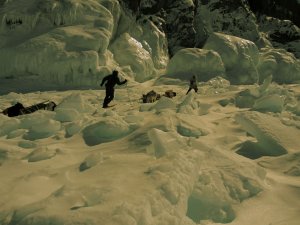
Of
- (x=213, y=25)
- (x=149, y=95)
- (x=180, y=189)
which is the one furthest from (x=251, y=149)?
(x=213, y=25)

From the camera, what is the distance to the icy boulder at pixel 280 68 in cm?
1789

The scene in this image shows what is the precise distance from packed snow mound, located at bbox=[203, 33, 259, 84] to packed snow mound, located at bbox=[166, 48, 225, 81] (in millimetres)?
741

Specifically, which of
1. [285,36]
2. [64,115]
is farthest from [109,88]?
[285,36]

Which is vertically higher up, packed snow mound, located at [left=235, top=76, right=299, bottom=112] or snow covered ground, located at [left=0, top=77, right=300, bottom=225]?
snow covered ground, located at [left=0, top=77, right=300, bottom=225]

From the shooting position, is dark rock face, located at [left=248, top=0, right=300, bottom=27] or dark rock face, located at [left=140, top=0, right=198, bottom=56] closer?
dark rock face, located at [left=140, top=0, right=198, bottom=56]

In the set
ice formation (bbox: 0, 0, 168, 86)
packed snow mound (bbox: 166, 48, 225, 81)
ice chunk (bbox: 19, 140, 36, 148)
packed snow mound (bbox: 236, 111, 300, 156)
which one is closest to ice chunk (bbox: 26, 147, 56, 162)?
ice chunk (bbox: 19, 140, 36, 148)

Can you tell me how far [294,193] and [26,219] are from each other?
2.26 m

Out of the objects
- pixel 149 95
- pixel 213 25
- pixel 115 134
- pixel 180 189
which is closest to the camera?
pixel 180 189

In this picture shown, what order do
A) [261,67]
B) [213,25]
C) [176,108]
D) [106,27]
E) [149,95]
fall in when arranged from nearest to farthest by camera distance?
[176,108]
[149,95]
[106,27]
[261,67]
[213,25]

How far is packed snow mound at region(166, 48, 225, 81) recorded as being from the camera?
16781 mm

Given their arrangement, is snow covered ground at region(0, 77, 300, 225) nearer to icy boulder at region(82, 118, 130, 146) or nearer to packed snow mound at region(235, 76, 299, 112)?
icy boulder at region(82, 118, 130, 146)

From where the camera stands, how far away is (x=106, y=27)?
16.2 meters

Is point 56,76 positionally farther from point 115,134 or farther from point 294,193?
point 294,193

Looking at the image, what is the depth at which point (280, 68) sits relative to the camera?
1816 cm
